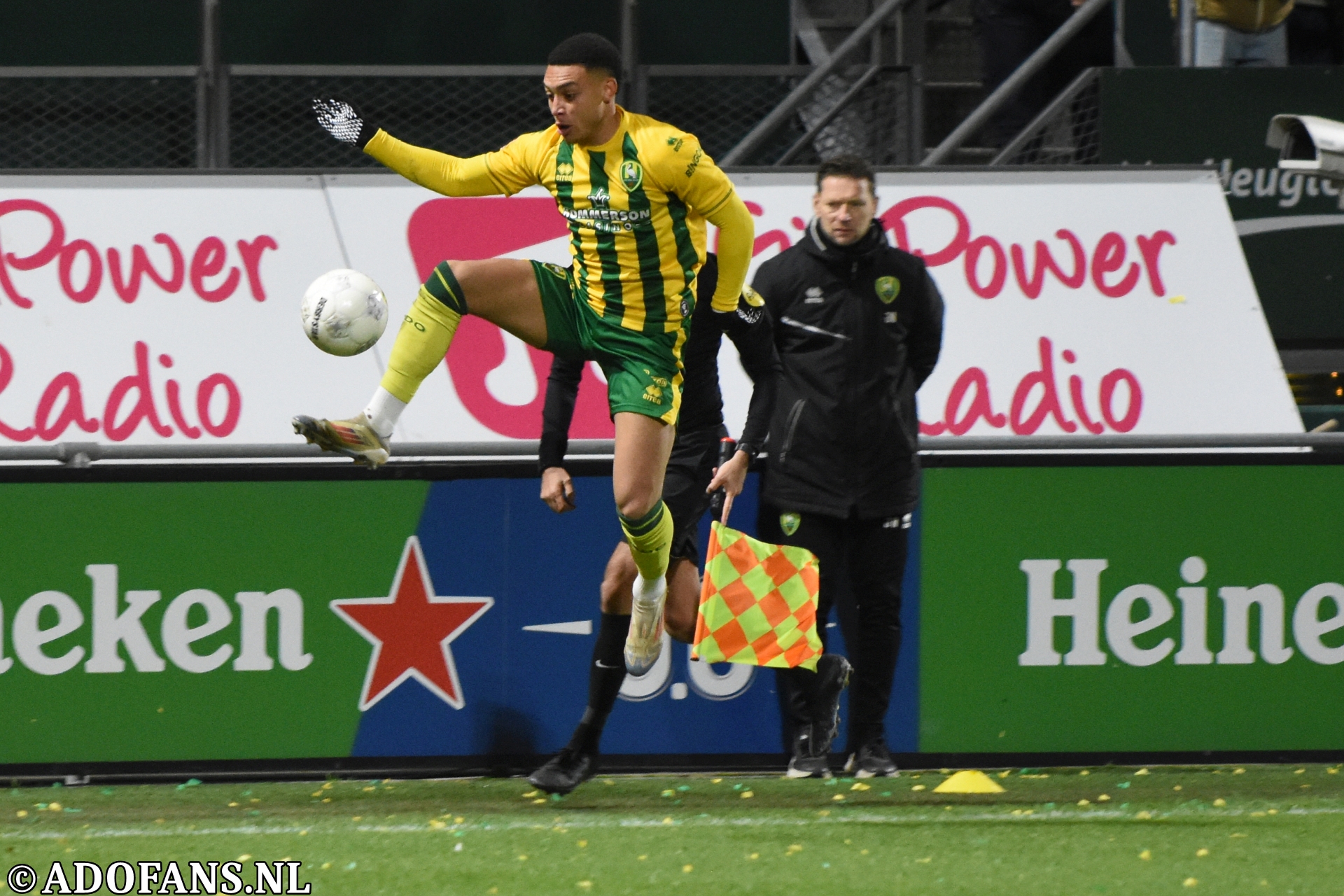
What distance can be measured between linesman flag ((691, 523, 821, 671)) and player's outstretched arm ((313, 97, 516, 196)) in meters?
1.34

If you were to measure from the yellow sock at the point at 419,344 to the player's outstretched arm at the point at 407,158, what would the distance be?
1.14ft

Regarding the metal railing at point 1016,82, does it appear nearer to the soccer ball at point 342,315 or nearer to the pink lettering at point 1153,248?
the pink lettering at point 1153,248

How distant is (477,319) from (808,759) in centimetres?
417

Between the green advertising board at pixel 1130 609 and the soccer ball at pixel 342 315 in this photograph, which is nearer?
the soccer ball at pixel 342 315

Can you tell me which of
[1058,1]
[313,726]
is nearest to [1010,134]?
[1058,1]

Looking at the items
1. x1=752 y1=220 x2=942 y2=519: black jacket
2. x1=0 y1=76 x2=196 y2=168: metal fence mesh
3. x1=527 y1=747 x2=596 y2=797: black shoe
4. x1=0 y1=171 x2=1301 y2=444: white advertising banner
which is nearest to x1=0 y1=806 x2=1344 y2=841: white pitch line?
x1=527 y1=747 x2=596 y2=797: black shoe

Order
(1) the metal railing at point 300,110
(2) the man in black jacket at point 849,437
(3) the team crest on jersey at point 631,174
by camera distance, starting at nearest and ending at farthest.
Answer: (3) the team crest on jersey at point 631,174 → (2) the man in black jacket at point 849,437 → (1) the metal railing at point 300,110

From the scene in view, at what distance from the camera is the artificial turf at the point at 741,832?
178 inches

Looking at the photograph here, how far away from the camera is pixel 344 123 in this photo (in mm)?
5422

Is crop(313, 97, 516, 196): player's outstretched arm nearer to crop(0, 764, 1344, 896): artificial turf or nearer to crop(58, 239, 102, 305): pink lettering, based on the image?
crop(0, 764, 1344, 896): artificial turf

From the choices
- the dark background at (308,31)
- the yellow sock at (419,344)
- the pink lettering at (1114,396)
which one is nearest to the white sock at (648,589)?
the yellow sock at (419,344)

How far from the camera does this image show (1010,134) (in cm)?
1038

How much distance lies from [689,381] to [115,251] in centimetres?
451

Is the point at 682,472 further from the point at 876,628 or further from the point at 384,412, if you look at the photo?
the point at 384,412
